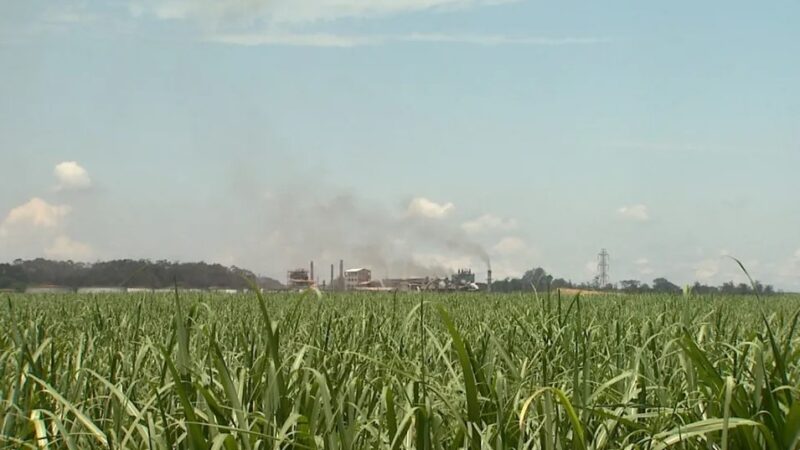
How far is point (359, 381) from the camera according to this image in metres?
2.92

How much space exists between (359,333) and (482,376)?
7.31ft

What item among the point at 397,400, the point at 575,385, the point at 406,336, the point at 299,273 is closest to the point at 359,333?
the point at 406,336

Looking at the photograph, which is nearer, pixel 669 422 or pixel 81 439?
pixel 81 439

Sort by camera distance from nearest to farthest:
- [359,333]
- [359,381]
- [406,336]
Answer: [359,381] < [406,336] < [359,333]

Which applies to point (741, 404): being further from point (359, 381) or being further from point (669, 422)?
point (359, 381)

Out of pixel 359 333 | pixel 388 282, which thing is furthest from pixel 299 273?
pixel 359 333

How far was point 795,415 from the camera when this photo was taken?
2348 mm

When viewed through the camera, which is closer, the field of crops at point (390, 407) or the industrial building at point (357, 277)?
the field of crops at point (390, 407)

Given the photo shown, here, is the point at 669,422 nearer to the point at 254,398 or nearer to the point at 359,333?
the point at 254,398

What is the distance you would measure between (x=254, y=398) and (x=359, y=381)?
0.42 meters

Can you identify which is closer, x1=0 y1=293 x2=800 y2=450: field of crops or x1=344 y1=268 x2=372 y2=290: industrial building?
x1=0 y1=293 x2=800 y2=450: field of crops

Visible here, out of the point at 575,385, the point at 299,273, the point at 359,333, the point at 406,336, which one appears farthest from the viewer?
the point at 299,273

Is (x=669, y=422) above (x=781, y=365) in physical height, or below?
below

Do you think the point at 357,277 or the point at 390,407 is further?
the point at 357,277
